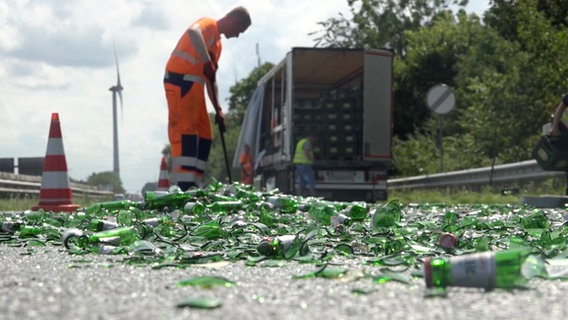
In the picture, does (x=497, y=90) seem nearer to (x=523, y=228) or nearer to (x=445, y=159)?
(x=445, y=159)

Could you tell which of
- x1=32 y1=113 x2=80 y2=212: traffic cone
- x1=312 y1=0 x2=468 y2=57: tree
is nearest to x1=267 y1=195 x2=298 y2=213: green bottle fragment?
x1=32 y1=113 x2=80 y2=212: traffic cone

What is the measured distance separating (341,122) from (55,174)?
8.99 m

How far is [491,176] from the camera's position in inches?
685

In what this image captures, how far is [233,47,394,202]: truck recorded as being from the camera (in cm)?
1709

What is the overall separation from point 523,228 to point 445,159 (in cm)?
2338

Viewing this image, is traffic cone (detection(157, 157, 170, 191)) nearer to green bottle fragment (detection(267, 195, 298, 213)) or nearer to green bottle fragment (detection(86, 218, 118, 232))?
green bottle fragment (detection(267, 195, 298, 213))

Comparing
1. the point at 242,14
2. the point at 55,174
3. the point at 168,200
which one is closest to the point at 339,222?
the point at 168,200

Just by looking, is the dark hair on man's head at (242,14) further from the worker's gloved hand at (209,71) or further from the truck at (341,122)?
the truck at (341,122)

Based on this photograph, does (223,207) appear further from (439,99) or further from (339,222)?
(439,99)

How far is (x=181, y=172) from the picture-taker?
1028 cm

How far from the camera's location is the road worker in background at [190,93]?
33.2 ft

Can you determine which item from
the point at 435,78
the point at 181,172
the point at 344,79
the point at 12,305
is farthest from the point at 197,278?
the point at 435,78

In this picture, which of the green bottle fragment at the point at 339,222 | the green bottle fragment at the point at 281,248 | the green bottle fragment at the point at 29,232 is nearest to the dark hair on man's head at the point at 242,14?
the green bottle fragment at the point at 339,222

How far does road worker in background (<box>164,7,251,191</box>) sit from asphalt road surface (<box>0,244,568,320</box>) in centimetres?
653
